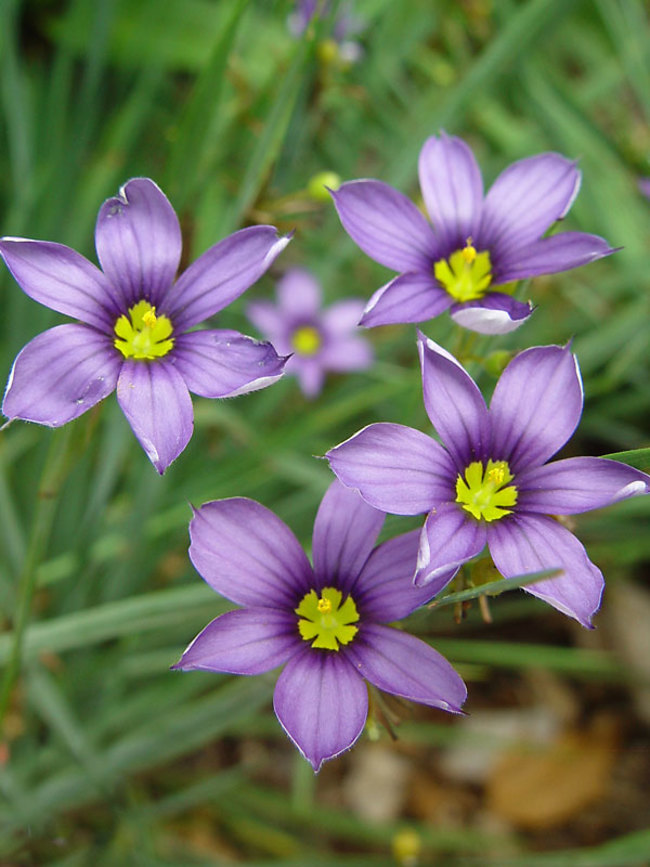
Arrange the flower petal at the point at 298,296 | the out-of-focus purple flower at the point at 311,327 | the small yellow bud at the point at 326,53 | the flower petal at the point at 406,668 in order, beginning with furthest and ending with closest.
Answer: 1. the flower petal at the point at 298,296
2. the out-of-focus purple flower at the point at 311,327
3. the small yellow bud at the point at 326,53
4. the flower petal at the point at 406,668

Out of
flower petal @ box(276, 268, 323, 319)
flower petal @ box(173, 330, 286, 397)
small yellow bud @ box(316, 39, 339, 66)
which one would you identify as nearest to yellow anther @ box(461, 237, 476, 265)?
flower petal @ box(173, 330, 286, 397)

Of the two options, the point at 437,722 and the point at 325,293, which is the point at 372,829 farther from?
the point at 325,293

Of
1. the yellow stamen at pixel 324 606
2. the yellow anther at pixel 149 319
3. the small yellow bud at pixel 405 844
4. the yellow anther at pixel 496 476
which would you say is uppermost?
the yellow anther at pixel 496 476

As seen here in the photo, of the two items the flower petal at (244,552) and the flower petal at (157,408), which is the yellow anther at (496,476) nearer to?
the flower petal at (244,552)

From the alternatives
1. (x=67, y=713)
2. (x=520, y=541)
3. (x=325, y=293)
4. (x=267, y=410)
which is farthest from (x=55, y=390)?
(x=325, y=293)

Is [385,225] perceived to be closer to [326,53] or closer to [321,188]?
[321,188]

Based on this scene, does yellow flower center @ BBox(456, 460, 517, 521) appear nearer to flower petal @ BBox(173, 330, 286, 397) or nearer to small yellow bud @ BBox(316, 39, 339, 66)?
flower petal @ BBox(173, 330, 286, 397)

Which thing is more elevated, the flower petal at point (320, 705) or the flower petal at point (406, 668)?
the flower petal at point (406, 668)

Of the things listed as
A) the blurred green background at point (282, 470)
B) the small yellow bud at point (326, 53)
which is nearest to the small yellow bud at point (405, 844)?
the blurred green background at point (282, 470)
